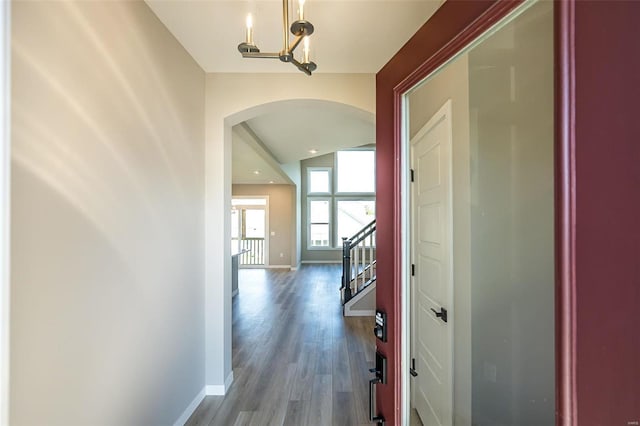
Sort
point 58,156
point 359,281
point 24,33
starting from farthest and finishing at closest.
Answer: point 359,281 → point 58,156 → point 24,33

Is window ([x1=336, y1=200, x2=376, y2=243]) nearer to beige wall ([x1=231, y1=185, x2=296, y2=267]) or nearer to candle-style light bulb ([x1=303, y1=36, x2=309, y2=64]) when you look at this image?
beige wall ([x1=231, y1=185, x2=296, y2=267])

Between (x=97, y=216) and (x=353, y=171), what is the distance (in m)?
8.89

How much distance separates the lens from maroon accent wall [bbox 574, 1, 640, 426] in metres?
0.60

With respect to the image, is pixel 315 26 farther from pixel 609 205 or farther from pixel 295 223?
pixel 295 223

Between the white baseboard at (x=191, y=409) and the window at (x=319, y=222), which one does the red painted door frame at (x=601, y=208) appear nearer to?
the white baseboard at (x=191, y=409)

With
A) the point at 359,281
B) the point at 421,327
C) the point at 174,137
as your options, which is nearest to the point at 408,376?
the point at 421,327

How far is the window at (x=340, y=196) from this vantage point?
9.70 metres

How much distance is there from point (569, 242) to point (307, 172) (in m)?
9.28

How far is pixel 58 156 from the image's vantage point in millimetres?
1062

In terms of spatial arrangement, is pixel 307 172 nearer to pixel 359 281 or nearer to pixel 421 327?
pixel 359 281

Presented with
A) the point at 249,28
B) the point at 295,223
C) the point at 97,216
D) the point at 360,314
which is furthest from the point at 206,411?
the point at 295,223

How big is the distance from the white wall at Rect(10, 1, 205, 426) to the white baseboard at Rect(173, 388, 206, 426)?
8 cm

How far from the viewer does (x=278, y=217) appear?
901 cm

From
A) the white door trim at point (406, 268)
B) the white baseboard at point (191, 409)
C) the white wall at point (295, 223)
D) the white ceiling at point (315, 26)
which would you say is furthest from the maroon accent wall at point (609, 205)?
the white wall at point (295, 223)
